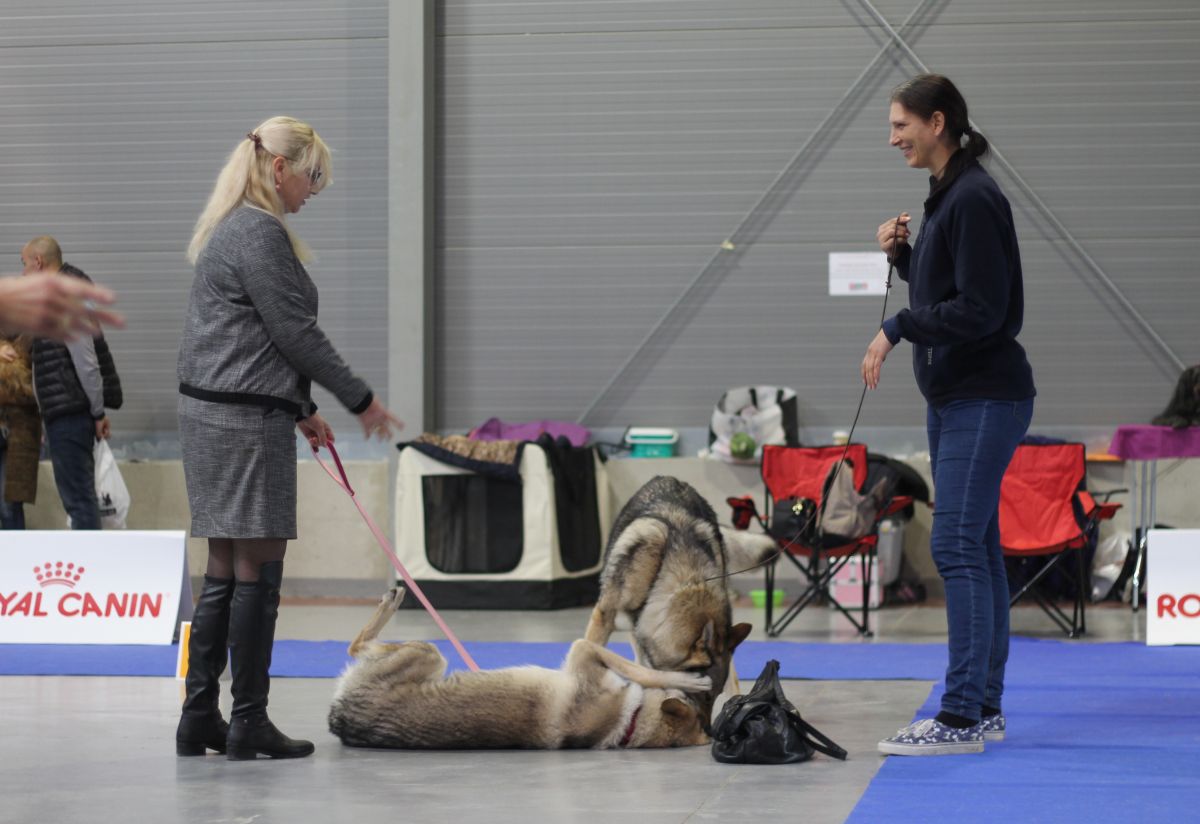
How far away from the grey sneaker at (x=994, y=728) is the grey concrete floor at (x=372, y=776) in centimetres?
32

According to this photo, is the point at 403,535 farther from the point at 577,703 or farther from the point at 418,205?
the point at 577,703

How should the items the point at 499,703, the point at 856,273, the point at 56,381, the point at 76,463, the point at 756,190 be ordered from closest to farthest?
the point at 499,703
the point at 56,381
the point at 76,463
the point at 856,273
the point at 756,190

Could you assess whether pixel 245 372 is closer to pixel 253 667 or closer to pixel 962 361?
pixel 253 667

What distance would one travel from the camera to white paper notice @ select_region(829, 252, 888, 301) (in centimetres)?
898

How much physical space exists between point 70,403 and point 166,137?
2.60m

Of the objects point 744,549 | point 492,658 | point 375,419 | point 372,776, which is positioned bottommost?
point 492,658

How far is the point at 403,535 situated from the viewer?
830cm

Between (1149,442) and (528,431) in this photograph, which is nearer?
(1149,442)

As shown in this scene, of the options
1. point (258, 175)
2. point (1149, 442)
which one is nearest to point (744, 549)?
point (258, 175)

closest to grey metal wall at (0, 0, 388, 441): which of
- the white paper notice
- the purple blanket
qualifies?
the purple blanket

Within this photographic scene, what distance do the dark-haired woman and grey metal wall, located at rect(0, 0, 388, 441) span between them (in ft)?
19.1

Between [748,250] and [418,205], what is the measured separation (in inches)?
79.7

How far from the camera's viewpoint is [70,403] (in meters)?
7.60

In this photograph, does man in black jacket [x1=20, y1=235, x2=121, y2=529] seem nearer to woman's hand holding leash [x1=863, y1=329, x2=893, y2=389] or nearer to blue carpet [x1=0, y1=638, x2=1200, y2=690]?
blue carpet [x1=0, y1=638, x2=1200, y2=690]
